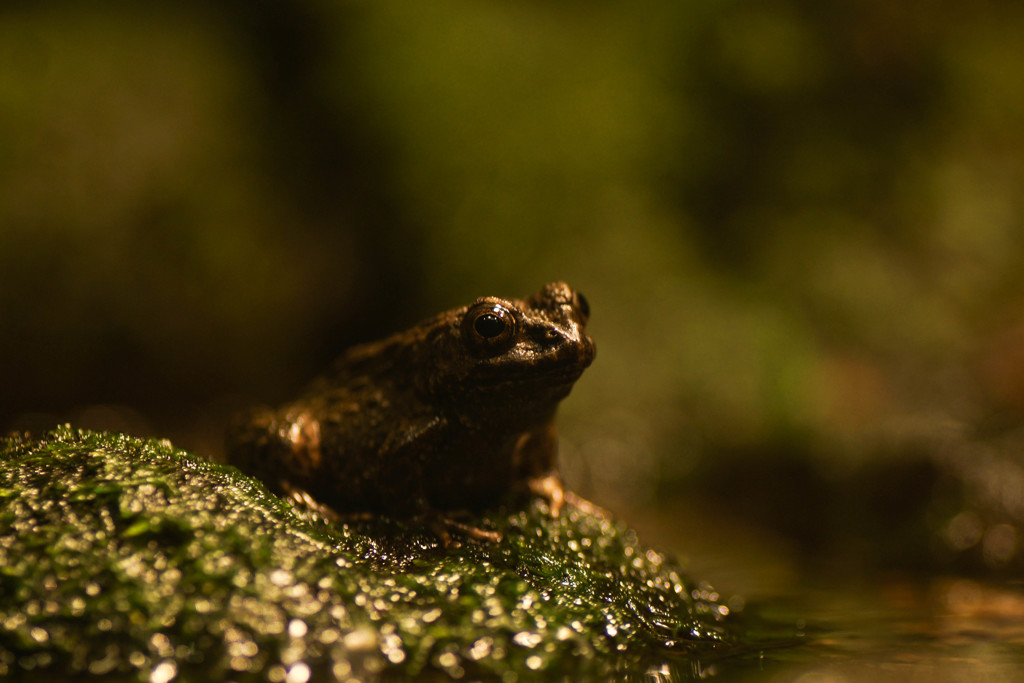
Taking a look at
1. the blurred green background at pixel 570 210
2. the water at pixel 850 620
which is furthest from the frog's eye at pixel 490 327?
the blurred green background at pixel 570 210

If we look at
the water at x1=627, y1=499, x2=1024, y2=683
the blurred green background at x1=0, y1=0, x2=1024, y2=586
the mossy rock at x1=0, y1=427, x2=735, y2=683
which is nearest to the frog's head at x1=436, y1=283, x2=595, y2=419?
the mossy rock at x1=0, y1=427, x2=735, y2=683

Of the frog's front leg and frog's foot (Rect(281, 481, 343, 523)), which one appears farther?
the frog's front leg

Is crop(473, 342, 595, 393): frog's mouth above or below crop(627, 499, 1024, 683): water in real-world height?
above

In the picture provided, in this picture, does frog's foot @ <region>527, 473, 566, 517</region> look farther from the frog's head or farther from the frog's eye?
the frog's eye

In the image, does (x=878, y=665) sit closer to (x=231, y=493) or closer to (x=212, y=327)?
(x=231, y=493)

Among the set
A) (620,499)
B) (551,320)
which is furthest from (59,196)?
(551,320)

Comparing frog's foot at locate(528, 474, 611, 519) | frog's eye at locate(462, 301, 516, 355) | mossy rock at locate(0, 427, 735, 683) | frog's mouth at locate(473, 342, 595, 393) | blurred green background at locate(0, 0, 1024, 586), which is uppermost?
blurred green background at locate(0, 0, 1024, 586)
